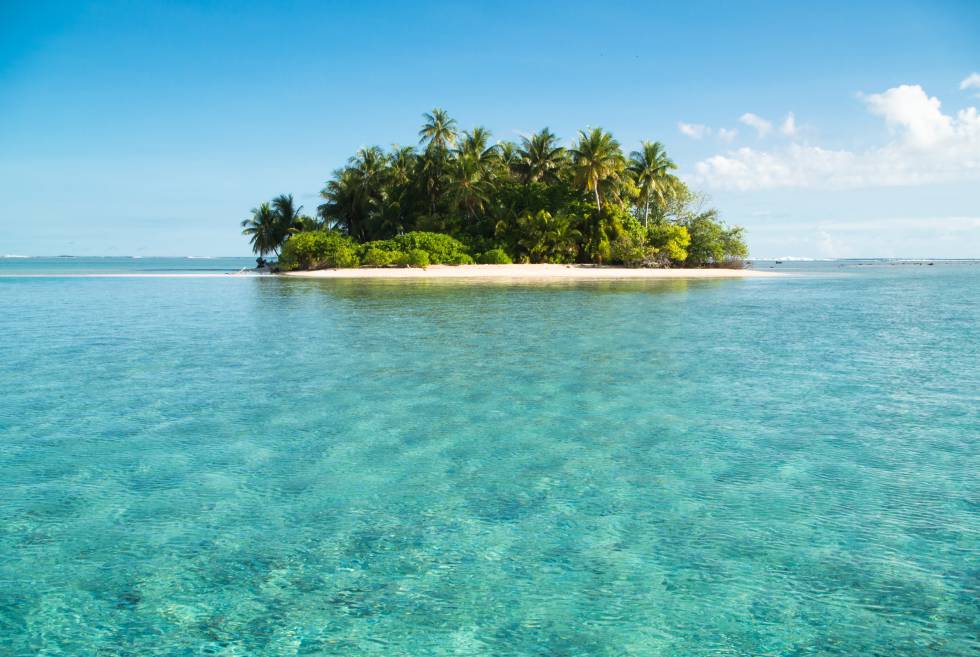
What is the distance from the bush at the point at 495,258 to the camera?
5266cm

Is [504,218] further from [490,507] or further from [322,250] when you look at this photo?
[490,507]

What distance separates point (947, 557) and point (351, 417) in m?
5.98

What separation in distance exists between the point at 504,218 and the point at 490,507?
50211 millimetres

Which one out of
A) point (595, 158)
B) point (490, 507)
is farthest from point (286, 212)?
point (490, 507)

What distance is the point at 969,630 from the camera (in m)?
3.38

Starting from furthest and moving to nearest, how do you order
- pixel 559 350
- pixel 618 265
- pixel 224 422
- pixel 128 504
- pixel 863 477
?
pixel 618 265 < pixel 559 350 < pixel 224 422 < pixel 863 477 < pixel 128 504

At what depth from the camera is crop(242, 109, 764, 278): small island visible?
5075 cm

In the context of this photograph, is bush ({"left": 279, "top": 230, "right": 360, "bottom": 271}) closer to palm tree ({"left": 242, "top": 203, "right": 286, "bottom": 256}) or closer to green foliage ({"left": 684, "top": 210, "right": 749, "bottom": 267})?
palm tree ({"left": 242, "top": 203, "right": 286, "bottom": 256})

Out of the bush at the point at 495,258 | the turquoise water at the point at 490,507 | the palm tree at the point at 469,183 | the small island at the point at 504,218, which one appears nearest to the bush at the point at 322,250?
the small island at the point at 504,218

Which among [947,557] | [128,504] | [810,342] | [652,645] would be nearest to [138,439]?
[128,504]

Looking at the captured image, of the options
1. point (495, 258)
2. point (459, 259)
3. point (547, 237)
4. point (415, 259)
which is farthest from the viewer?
point (495, 258)

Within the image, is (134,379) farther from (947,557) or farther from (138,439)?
(947,557)

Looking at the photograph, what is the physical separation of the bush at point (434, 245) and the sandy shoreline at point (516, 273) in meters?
0.81

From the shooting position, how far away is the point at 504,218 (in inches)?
2127
